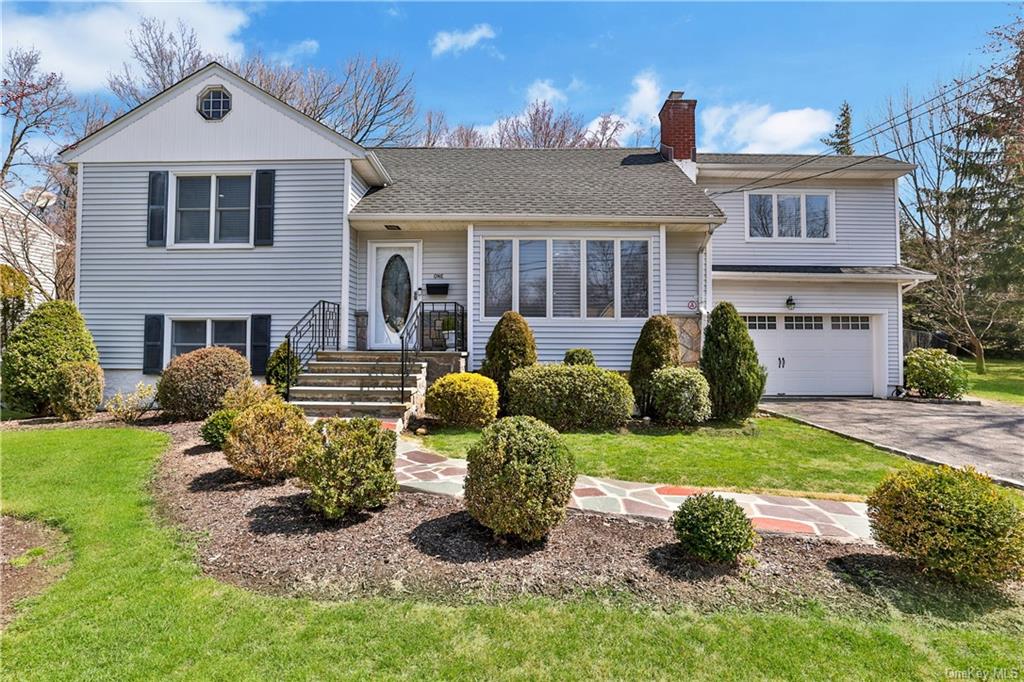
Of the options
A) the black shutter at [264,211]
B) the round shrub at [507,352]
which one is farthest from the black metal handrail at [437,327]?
the black shutter at [264,211]

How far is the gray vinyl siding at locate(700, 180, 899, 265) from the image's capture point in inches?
512

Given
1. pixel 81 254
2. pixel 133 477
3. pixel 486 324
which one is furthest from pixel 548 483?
pixel 81 254

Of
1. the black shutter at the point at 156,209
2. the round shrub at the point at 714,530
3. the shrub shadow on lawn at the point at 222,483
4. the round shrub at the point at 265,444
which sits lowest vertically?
→ the shrub shadow on lawn at the point at 222,483

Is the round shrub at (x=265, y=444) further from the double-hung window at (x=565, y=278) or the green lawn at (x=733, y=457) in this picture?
the double-hung window at (x=565, y=278)

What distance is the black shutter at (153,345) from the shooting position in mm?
9680

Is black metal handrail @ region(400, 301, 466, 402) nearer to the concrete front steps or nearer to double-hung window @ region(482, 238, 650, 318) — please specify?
double-hung window @ region(482, 238, 650, 318)

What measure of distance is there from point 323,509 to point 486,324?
642 centimetres

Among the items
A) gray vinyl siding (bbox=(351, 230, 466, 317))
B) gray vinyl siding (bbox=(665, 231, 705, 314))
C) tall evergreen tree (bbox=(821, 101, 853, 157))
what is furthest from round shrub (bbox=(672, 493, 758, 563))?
tall evergreen tree (bbox=(821, 101, 853, 157))

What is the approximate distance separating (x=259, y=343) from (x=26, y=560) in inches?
259

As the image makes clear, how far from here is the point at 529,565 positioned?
328 cm

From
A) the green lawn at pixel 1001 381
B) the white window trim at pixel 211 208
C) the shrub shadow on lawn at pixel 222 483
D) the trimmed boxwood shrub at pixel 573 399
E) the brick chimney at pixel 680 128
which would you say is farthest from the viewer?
the green lawn at pixel 1001 381

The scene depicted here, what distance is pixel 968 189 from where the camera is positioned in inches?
760

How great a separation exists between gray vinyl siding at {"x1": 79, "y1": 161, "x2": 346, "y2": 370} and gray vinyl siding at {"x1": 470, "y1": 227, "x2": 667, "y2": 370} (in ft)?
10.2

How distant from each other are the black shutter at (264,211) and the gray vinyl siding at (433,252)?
5.68ft
